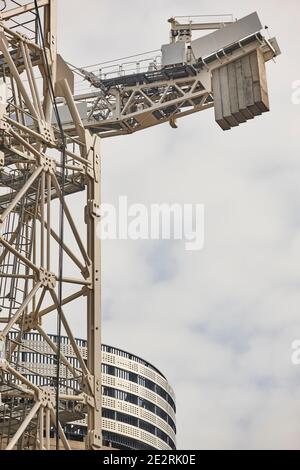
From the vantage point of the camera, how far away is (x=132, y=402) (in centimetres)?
9600

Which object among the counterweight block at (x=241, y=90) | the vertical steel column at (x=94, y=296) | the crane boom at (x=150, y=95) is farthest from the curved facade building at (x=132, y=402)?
the vertical steel column at (x=94, y=296)

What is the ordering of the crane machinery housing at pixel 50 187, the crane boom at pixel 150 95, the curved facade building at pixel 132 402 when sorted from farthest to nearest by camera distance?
the curved facade building at pixel 132 402 < the crane boom at pixel 150 95 < the crane machinery housing at pixel 50 187

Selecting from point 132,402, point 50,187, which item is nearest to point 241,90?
point 50,187

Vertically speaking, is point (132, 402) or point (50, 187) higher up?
point (132, 402)

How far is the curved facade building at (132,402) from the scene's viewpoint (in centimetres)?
9038

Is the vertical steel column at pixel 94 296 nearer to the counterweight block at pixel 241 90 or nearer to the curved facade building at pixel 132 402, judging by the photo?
the counterweight block at pixel 241 90

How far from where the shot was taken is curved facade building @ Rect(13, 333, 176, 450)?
297ft

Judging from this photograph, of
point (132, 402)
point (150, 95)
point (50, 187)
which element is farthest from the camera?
point (132, 402)

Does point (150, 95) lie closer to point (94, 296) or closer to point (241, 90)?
point (241, 90)
